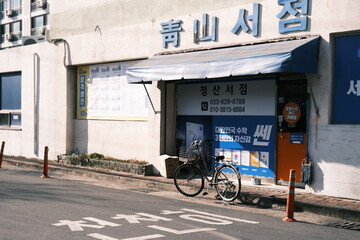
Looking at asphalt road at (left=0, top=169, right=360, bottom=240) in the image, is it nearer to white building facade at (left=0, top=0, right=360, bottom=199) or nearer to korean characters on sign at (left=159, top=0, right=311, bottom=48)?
white building facade at (left=0, top=0, right=360, bottom=199)

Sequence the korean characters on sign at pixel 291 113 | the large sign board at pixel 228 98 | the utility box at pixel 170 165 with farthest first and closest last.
A: the utility box at pixel 170 165
the large sign board at pixel 228 98
the korean characters on sign at pixel 291 113

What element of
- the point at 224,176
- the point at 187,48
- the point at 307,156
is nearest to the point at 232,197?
the point at 224,176

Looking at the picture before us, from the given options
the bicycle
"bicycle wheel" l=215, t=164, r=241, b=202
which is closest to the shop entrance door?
the bicycle

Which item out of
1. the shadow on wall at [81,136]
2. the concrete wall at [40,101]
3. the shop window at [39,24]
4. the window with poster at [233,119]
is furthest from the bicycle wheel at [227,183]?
the shop window at [39,24]

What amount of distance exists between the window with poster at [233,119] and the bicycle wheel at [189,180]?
45.0 inches

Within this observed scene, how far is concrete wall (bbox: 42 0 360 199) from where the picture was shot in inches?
394

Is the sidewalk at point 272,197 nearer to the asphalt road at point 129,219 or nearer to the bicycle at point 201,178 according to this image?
the bicycle at point 201,178

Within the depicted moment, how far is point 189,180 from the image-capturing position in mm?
10969

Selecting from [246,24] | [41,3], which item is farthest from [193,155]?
[41,3]

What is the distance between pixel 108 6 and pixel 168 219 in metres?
9.73

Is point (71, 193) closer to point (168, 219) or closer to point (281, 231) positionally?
point (168, 219)

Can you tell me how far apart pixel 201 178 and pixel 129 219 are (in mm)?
3027

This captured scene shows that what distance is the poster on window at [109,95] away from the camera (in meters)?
15.2

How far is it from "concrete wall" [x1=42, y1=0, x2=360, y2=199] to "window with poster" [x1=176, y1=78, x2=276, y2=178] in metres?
0.91
